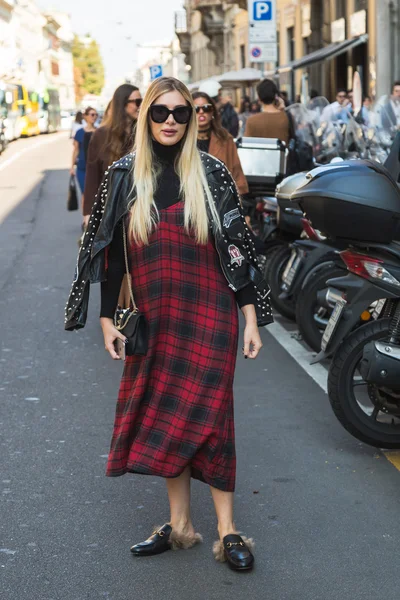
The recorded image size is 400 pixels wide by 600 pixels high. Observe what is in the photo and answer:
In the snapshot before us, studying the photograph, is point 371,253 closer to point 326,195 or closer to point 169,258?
point 326,195

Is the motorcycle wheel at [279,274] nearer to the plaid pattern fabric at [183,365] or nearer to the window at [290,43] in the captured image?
the plaid pattern fabric at [183,365]

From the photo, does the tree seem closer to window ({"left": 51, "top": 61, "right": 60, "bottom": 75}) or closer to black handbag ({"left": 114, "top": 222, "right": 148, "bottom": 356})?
window ({"left": 51, "top": 61, "right": 60, "bottom": 75})

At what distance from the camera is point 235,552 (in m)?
4.11

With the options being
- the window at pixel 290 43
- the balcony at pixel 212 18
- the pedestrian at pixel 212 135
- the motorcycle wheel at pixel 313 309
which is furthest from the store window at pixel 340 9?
the motorcycle wheel at pixel 313 309

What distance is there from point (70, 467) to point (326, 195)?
168 cm

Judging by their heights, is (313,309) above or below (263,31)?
below

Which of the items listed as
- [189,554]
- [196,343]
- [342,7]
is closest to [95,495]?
[189,554]

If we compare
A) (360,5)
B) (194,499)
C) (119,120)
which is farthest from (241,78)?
(194,499)

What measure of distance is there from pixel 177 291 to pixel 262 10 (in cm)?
1665

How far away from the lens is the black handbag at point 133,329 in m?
4.07

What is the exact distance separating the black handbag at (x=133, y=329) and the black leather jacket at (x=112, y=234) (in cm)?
8

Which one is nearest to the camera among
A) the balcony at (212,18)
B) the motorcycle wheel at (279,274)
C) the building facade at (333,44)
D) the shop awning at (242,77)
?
the motorcycle wheel at (279,274)

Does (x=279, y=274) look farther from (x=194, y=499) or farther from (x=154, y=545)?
(x=154, y=545)

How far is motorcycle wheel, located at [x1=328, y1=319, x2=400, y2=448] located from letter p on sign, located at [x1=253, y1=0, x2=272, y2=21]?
49.9ft
